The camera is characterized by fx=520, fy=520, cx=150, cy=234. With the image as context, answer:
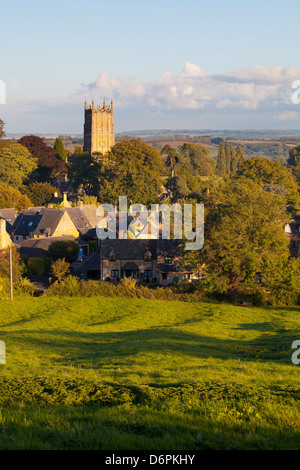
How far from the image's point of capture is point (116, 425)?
877cm

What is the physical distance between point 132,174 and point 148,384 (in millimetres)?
84869

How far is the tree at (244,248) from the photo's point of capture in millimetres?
41156

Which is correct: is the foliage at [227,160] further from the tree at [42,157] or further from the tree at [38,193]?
the tree at [38,193]

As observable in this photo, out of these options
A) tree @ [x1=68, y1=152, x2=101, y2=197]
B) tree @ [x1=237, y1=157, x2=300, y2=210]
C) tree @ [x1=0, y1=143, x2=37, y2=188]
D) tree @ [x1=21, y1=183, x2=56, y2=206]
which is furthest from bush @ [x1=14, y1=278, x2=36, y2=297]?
tree @ [x1=68, y1=152, x2=101, y2=197]

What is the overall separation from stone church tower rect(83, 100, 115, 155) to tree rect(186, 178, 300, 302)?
89761 mm

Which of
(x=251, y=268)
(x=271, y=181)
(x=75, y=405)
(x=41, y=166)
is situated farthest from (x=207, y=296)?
(x=41, y=166)

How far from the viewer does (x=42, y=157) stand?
370ft

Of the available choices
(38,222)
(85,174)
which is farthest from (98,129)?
(38,222)

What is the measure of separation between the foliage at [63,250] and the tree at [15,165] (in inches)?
1813

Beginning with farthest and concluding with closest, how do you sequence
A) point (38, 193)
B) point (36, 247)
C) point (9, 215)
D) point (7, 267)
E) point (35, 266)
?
point (38, 193) → point (9, 215) → point (36, 247) → point (35, 266) → point (7, 267)

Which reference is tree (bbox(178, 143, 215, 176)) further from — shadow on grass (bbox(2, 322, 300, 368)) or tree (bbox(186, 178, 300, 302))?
shadow on grass (bbox(2, 322, 300, 368))

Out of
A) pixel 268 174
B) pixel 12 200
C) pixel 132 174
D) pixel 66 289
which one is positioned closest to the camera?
pixel 66 289

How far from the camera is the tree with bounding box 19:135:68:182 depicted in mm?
112625

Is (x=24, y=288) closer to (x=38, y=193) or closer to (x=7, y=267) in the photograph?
(x=7, y=267)
